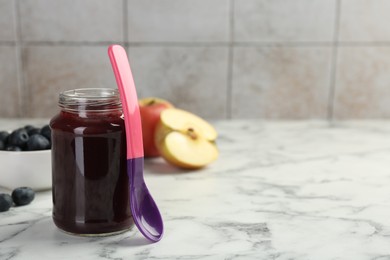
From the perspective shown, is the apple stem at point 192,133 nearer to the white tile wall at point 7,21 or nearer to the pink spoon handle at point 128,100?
the pink spoon handle at point 128,100

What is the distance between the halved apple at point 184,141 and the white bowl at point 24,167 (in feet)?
0.82

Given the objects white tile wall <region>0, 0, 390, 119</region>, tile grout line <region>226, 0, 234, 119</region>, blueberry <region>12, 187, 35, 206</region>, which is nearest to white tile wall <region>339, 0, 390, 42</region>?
white tile wall <region>0, 0, 390, 119</region>

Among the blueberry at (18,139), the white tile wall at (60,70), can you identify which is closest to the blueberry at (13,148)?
the blueberry at (18,139)

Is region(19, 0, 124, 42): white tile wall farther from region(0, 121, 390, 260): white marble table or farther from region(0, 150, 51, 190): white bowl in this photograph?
region(0, 150, 51, 190): white bowl

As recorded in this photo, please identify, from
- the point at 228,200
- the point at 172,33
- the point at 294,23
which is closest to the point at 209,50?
the point at 172,33

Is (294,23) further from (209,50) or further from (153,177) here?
(153,177)

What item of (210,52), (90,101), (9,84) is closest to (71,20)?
(9,84)

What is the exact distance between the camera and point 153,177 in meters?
1.04

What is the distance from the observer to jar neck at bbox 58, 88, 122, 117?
75cm

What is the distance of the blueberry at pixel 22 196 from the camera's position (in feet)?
2.84

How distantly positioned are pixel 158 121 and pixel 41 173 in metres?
0.30

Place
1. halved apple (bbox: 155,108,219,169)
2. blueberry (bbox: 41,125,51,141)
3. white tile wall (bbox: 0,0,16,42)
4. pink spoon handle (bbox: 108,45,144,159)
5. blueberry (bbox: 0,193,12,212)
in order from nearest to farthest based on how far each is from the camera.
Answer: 1. pink spoon handle (bbox: 108,45,144,159)
2. blueberry (bbox: 0,193,12,212)
3. blueberry (bbox: 41,125,51,141)
4. halved apple (bbox: 155,108,219,169)
5. white tile wall (bbox: 0,0,16,42)

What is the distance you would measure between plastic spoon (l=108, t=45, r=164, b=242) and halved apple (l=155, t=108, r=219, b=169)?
293 millimetres

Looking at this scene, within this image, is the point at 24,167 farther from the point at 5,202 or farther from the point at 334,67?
the point at 334,67
